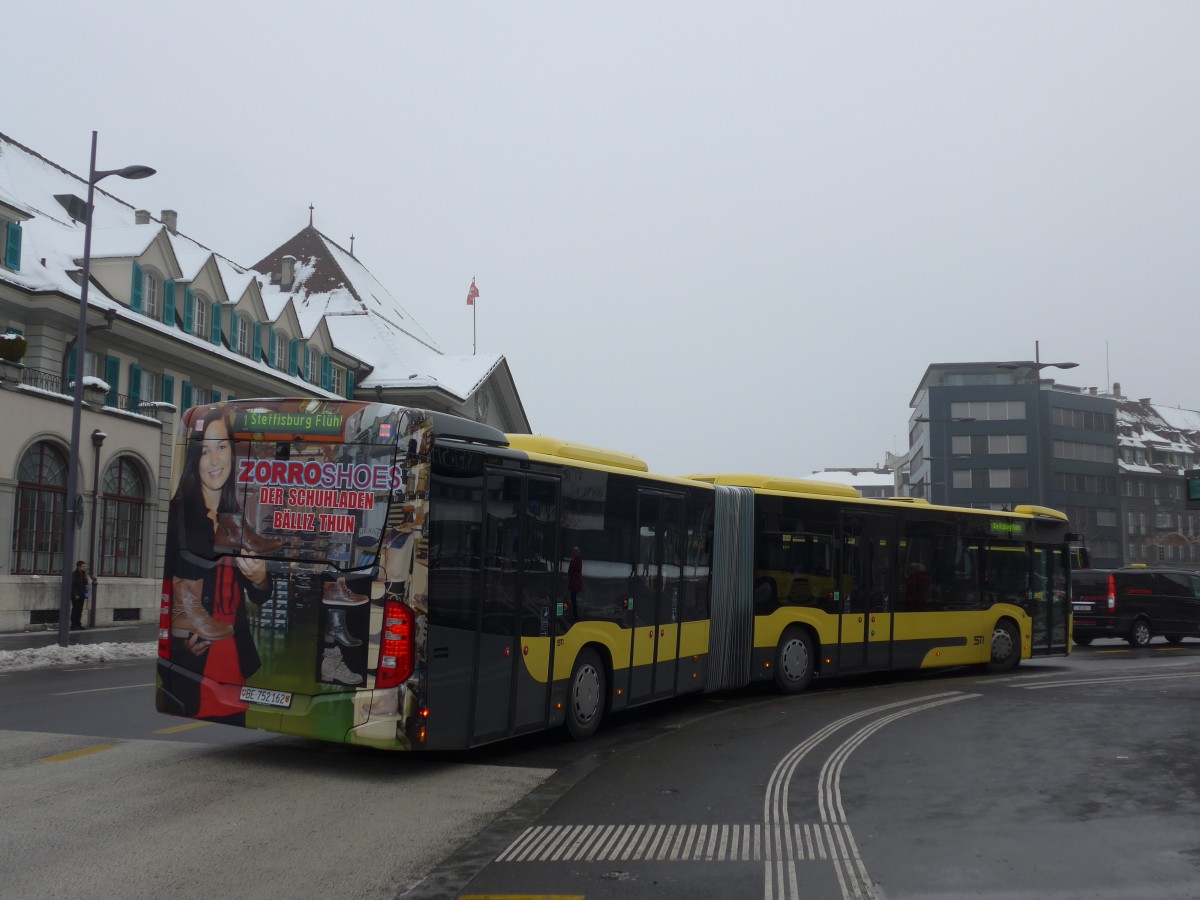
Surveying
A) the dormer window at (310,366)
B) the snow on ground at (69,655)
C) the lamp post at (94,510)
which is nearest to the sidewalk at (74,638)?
the snow on ground at (69,655)

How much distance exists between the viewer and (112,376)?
3528 centimetres

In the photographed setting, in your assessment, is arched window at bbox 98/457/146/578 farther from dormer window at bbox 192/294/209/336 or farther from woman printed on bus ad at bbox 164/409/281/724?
woman printed on bus ad at bbox 164/409/281/724

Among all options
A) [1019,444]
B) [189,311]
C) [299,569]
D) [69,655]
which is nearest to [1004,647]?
[299,569]

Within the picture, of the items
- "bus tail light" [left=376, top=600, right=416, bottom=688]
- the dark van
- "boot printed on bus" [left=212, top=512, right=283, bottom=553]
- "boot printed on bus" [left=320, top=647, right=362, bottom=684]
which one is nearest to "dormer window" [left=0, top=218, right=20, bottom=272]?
"boot printed on bus" [left=212, top=512, right=283, bottom=553]

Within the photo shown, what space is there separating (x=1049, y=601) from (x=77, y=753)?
16.7m

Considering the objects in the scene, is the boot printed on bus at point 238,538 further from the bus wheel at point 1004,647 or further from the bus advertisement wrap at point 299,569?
the bus wheel at point 1004,647

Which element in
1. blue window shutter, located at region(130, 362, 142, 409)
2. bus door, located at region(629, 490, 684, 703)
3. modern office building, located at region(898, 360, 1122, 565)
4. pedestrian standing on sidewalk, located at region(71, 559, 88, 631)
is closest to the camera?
bus door, located at region(629, 490, 684, 703)

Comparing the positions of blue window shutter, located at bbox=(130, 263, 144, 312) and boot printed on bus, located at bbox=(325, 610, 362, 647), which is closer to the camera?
boot printed on bus, located at bbox=(325, 610, 362, 647)

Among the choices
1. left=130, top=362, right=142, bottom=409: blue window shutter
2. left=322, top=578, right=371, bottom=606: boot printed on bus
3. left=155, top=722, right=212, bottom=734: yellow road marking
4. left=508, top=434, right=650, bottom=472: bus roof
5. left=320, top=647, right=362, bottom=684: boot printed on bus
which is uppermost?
left=130, top=362, right=142, bottom=409: blue window shutter

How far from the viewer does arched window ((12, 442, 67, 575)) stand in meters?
29.2

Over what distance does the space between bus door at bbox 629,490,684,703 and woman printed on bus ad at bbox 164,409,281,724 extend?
4.51 metres

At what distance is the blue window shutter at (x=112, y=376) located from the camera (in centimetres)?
3497

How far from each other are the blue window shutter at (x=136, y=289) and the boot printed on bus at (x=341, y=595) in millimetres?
29903

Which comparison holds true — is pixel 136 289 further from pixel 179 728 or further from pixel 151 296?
pixel 179 728
